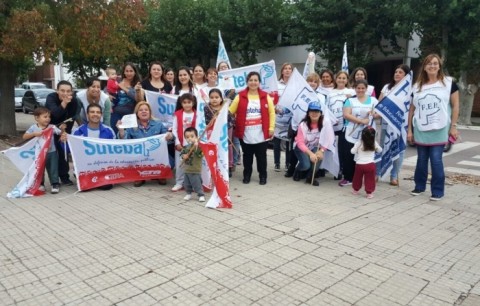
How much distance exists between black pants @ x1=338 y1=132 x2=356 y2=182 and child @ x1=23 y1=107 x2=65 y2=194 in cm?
433

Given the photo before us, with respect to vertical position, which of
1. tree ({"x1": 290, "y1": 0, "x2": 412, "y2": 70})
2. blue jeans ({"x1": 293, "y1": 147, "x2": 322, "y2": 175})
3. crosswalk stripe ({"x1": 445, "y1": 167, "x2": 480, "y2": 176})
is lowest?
crosswalk stripe ({"x1": 445, "y1": 167, "x2": 480, "y2": 176})

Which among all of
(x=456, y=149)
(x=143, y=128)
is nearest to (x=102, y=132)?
(x=143, y=128)

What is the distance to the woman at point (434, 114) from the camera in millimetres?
5707

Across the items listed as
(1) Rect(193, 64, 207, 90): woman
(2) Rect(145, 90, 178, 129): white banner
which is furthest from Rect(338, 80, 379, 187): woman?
(2) Rect(145, 90, 178, 129): white banner

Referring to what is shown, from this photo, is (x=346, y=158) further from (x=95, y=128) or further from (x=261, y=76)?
(x=95, y=128)

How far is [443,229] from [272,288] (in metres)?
2.54

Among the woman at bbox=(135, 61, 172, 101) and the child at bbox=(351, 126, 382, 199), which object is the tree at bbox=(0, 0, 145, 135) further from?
the child at bbox=(351, 126, 382, 199)

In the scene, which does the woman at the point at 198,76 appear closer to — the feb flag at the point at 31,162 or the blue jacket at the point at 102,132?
the blue jacket at the point at 102,132

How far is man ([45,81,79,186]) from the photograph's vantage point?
6164 millimetres

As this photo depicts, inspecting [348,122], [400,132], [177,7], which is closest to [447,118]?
[400,132]

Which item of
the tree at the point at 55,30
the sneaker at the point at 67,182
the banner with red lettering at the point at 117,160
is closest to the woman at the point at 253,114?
the banner with red lettering at the point at 117,160

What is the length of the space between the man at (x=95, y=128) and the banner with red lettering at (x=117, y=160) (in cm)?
21

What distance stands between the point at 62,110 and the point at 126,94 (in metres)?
1.05

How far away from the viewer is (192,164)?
18.9 feet
